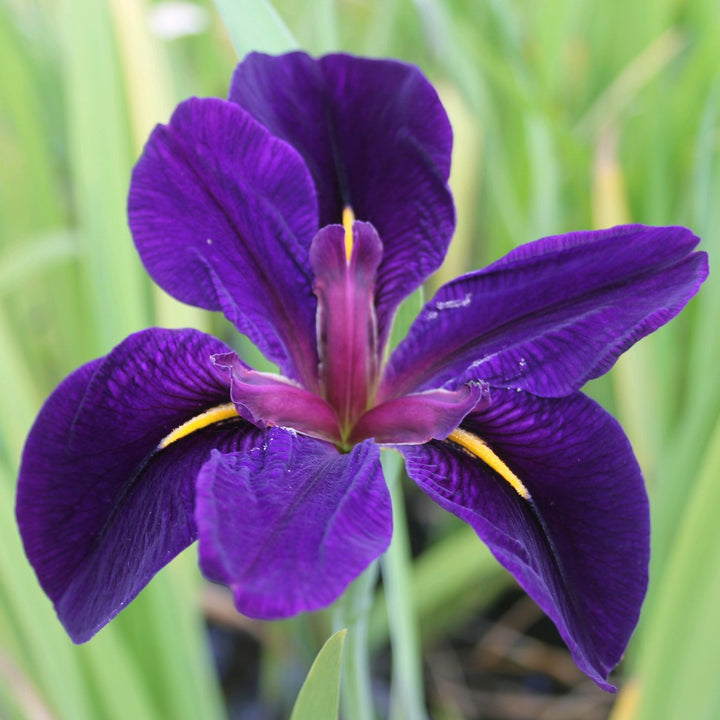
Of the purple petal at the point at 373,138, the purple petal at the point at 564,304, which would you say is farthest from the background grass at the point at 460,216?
the purple petal at the point at 564,304

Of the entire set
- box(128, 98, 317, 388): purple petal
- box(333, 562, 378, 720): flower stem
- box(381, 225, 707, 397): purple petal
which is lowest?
box(333, 562, 378, 720): flower stem

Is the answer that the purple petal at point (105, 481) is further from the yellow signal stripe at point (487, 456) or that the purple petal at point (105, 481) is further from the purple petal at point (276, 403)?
the yellow signal stripe at point (487, 456)

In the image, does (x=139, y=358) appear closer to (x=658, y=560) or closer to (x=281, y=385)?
(x=281, y=385)

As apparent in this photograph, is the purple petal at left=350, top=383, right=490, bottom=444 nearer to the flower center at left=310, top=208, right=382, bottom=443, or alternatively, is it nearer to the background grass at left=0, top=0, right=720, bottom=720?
the flower center at left=310, top=208, right=382, bottom=443

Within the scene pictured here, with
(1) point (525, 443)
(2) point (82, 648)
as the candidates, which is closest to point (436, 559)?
(2) point (82, 648)

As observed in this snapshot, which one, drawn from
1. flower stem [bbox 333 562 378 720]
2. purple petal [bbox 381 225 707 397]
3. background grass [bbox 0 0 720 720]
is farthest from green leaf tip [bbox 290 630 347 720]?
background grass [bbox 0 0 720 720]
